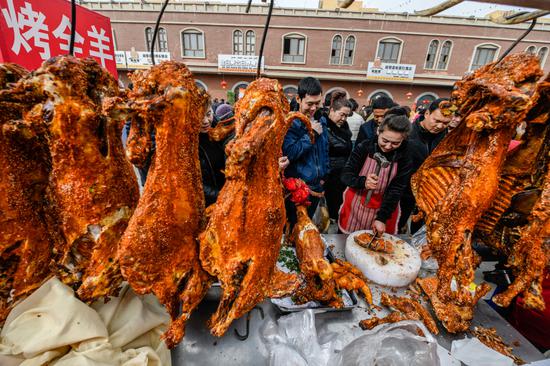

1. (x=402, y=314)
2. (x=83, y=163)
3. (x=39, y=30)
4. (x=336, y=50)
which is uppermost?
(x=336, y=50)

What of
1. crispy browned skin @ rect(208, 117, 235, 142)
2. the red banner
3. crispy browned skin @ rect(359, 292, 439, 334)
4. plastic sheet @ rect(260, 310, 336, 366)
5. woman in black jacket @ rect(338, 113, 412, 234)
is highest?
the red banner

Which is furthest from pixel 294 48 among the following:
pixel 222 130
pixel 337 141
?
pixel 222 130

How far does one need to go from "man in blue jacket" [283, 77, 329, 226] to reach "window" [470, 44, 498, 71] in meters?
18.9

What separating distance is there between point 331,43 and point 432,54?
261 inches

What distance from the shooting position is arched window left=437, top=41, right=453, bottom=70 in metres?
15.8

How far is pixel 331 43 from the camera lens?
1584 cm

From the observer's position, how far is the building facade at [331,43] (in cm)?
1523

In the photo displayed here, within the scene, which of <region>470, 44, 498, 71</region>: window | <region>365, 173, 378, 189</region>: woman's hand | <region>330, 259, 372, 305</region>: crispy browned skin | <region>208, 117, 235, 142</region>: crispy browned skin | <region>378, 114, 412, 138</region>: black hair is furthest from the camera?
<region>470, 44, 498, 71</region>: window

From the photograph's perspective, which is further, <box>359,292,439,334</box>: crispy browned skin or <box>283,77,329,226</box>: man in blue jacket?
<box>283,77,329,226</box>: man in blue jacket

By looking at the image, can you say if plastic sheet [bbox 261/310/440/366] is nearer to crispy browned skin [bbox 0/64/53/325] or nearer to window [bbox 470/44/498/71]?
crispy browned skin [bbox 0/64/53/325]

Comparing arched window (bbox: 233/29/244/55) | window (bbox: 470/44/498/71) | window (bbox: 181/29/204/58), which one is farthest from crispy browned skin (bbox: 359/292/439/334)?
window (bbox: 470/44/498/71)

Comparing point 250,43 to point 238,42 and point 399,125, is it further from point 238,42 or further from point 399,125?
point 399,125

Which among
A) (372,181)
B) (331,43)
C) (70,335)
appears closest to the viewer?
(70,335)

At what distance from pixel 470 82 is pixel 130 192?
1637 mm
